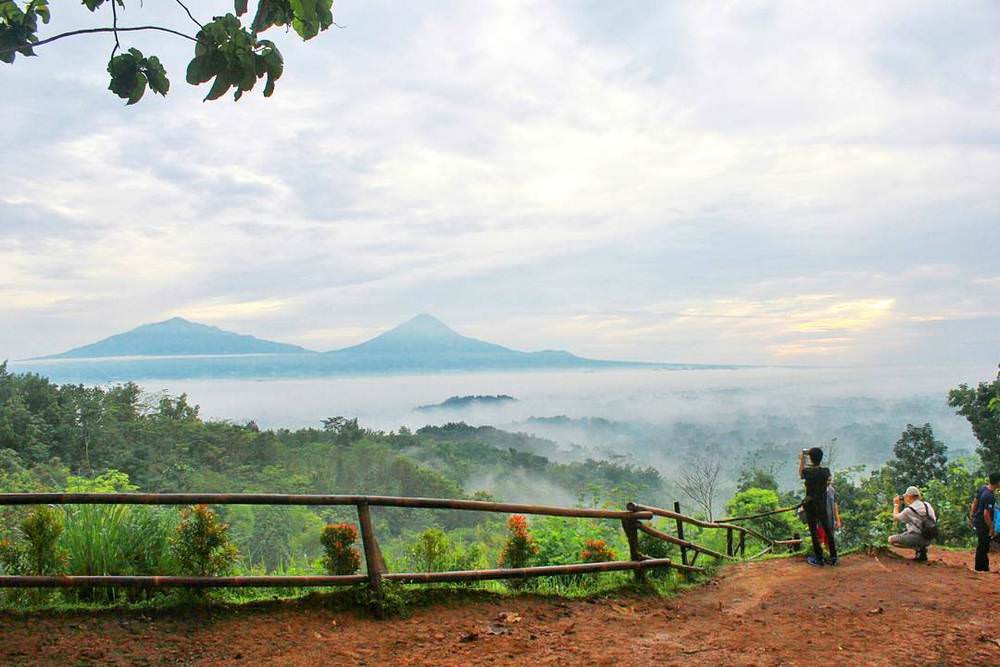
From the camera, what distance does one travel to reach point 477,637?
490 cm

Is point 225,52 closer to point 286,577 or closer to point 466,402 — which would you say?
point 286,577

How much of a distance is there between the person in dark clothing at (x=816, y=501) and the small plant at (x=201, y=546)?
643 cm

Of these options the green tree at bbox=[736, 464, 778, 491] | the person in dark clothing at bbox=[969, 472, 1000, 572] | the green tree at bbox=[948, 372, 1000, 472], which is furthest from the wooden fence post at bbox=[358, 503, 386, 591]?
the green tree at bbox=[736, 464, 778, 491]

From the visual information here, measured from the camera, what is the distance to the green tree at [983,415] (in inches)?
896

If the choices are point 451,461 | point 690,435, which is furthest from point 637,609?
point 690,435

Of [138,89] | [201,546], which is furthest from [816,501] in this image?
[138,89]

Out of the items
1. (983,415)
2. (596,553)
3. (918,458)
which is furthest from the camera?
(918,458)

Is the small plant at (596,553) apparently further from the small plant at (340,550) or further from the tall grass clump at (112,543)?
the tall grass clump at (112,543)

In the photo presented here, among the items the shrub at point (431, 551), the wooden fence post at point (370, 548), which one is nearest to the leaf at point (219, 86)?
the wooden fence post at point (370, 548)

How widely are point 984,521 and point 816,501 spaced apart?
84.8 inches

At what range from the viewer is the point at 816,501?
8.58 meters

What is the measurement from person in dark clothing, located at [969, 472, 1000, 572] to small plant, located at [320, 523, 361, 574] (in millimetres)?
7593

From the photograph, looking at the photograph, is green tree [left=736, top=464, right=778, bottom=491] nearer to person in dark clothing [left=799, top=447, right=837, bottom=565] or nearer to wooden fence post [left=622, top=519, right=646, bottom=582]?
person in dark clothing [left=799, top=447, right=837, bottom=565]

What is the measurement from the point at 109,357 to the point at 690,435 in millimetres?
94565
